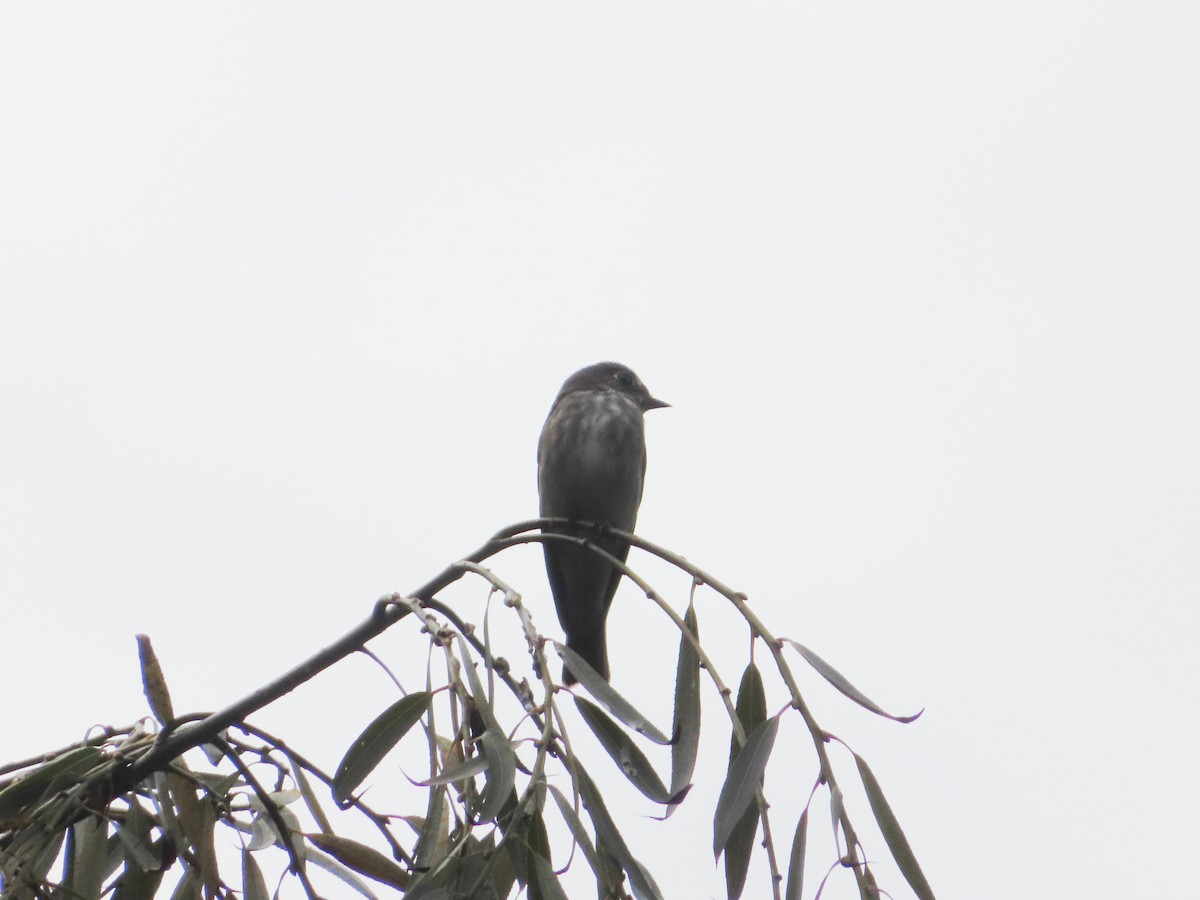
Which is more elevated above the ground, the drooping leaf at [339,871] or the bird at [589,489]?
the bird at [589,489]

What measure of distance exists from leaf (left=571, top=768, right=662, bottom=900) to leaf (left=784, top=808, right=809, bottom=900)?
230 mm

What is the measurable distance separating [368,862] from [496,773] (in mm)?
527

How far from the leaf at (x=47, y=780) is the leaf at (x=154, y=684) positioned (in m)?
0.21

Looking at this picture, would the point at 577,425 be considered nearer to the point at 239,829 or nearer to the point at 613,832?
the point at 239,829

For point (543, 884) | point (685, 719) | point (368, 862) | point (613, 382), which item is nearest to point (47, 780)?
point (368, 862)

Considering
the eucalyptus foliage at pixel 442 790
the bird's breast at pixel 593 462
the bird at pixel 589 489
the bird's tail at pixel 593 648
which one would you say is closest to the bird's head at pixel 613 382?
the bird at pixel 589 489

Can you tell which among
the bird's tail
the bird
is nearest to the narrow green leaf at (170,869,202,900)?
the bird

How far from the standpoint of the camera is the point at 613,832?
2469 mm

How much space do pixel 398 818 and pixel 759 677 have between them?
77 cm

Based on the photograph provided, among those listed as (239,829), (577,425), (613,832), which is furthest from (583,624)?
(613,832)

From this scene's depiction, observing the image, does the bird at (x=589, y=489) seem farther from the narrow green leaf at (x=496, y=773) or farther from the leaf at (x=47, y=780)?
the narrow green leaf at (x=496, y=773)

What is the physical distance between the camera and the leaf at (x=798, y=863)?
2.44 m

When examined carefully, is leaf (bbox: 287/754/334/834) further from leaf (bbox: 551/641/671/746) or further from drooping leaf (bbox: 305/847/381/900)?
leaf (bbox: 551/641/671/746)

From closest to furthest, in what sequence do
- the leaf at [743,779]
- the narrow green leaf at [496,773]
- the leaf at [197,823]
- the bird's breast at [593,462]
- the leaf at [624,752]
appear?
the narrow green leaf at [496,773]
the leaf at [743,779]
the leaf at [624,752]
the leaf at [197,823]
the bird's breast at [593,462]
